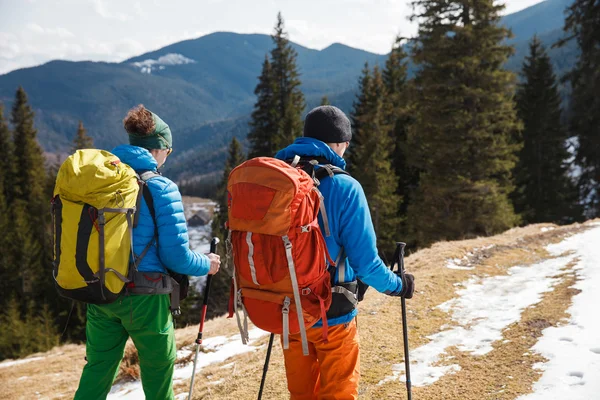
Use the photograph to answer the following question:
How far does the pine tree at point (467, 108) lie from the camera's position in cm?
1681

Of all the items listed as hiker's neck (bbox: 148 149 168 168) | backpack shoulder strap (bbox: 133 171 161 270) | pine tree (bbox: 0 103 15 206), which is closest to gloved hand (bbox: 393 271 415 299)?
backpack shoulder strap (bbox: 133 171 161 270)

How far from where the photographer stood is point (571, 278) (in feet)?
22.9

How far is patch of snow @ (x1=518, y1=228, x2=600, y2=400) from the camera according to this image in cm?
386

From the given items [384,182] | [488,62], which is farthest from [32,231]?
[488,62]

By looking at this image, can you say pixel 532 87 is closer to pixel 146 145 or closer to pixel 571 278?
pixel 571 278

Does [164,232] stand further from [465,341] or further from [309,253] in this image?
[465,341]

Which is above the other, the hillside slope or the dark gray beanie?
the dark gray beanie

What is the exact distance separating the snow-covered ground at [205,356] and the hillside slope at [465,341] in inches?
1.0

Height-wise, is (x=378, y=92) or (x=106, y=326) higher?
(x=378, y=92)

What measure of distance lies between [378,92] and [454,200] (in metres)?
13.8

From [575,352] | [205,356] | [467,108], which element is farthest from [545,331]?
[467,108]

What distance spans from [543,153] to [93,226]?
104 feet

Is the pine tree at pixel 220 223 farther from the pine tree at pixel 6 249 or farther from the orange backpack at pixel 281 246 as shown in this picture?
the orange backpack at pixel 281 246

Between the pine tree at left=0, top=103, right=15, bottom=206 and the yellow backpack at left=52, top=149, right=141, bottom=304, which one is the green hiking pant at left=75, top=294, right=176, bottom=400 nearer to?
the yellow backpack at left=52, top=149, right=141, bottom=304
